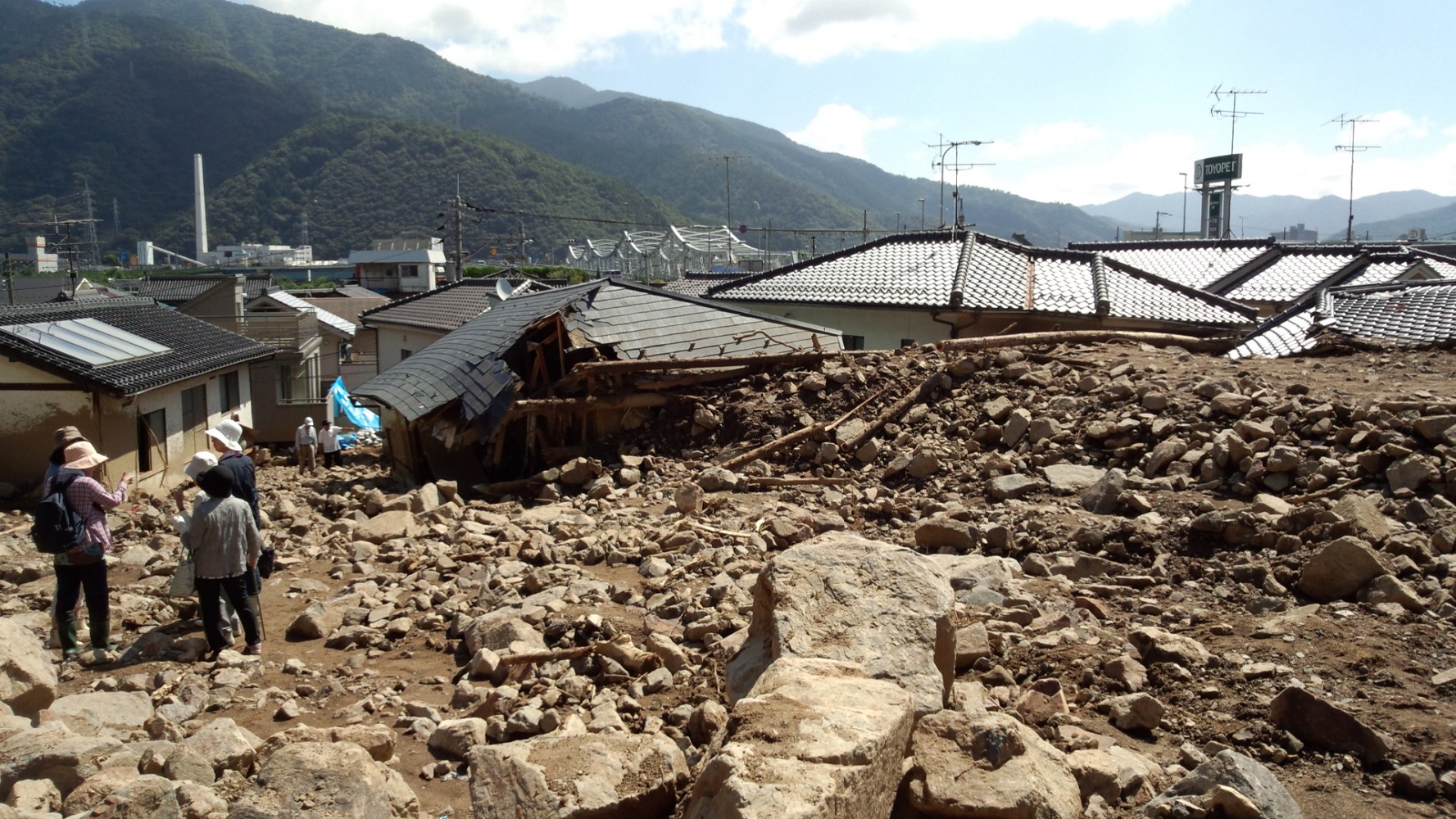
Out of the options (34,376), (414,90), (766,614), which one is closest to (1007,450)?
(766,614)

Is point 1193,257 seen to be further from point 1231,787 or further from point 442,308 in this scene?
point 1231,787

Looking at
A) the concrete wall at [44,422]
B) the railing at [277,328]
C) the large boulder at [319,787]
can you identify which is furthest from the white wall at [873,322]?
the railing at [277,328]

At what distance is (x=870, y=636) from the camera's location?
→ 14.6 ft

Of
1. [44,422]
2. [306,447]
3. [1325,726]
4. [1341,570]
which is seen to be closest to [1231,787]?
[1325,726]

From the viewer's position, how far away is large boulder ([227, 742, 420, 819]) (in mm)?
3678

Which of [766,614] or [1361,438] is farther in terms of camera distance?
[1361,438]

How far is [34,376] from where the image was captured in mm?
16062

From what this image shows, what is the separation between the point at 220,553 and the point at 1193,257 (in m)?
27.5

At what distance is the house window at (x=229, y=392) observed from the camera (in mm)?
22031

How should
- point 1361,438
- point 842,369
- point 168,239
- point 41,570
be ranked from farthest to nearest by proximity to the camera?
point 168,239 < point 842,369 < point 41,570 < point 1361,438

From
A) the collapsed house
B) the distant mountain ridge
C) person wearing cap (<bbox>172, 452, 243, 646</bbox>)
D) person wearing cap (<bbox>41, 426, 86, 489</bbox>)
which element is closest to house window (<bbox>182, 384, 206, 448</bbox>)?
the collapsed house

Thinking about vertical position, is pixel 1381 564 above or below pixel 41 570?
above

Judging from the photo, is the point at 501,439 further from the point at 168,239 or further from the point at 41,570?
the point at 168,239

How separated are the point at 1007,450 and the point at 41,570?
379 inches
